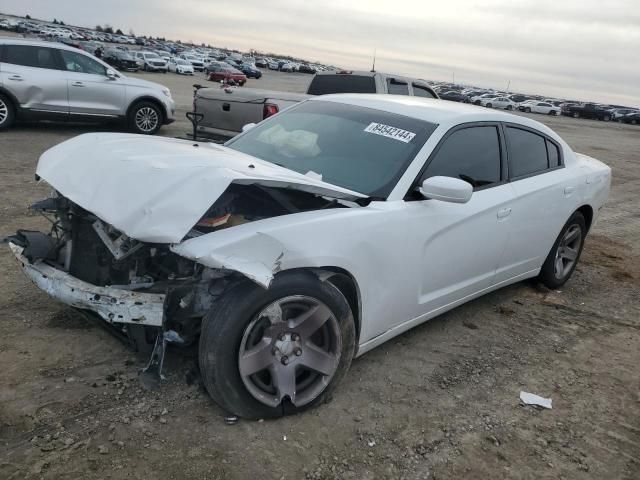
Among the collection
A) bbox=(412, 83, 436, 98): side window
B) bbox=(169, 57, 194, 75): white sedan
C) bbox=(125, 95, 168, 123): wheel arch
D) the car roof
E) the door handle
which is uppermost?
the car roof

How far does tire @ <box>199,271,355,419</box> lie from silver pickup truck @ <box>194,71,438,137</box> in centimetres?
578

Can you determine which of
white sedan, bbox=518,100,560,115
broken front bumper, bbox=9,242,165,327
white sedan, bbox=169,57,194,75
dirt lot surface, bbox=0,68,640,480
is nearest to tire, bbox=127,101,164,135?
dirt lot surface, bbox=0,68,640,480

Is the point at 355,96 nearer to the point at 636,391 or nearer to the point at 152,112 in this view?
the point at 636,391

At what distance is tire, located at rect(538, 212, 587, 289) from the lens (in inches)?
193

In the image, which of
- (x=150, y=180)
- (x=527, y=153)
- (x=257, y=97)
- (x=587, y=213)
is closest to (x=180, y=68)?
(x=257, y=97)

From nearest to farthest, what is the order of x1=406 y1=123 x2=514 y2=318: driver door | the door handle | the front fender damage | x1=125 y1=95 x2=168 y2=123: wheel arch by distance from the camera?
the front fender damage < x1=406 y1=123 x2=514 y2=318: driver door < the door handle < x1=125 y1=95 x2=168 y2=123: wheel arch

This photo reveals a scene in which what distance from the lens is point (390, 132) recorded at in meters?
3.68

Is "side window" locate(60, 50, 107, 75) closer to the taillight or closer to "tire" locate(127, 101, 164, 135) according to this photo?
"tire" locate(127, 101, 164, 135)

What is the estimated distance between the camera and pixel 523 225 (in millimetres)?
4195

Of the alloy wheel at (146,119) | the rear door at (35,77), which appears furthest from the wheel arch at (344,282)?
the alloy wheel at (146,119)

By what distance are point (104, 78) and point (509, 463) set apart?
1045cm

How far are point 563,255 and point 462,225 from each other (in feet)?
6.83

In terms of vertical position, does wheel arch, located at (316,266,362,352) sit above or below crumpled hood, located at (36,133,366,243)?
below

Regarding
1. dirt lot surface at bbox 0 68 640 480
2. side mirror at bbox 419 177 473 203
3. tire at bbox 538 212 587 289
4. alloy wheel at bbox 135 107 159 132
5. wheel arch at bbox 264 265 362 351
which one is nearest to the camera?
dirt lot surface at bbox 0 68 640 480
